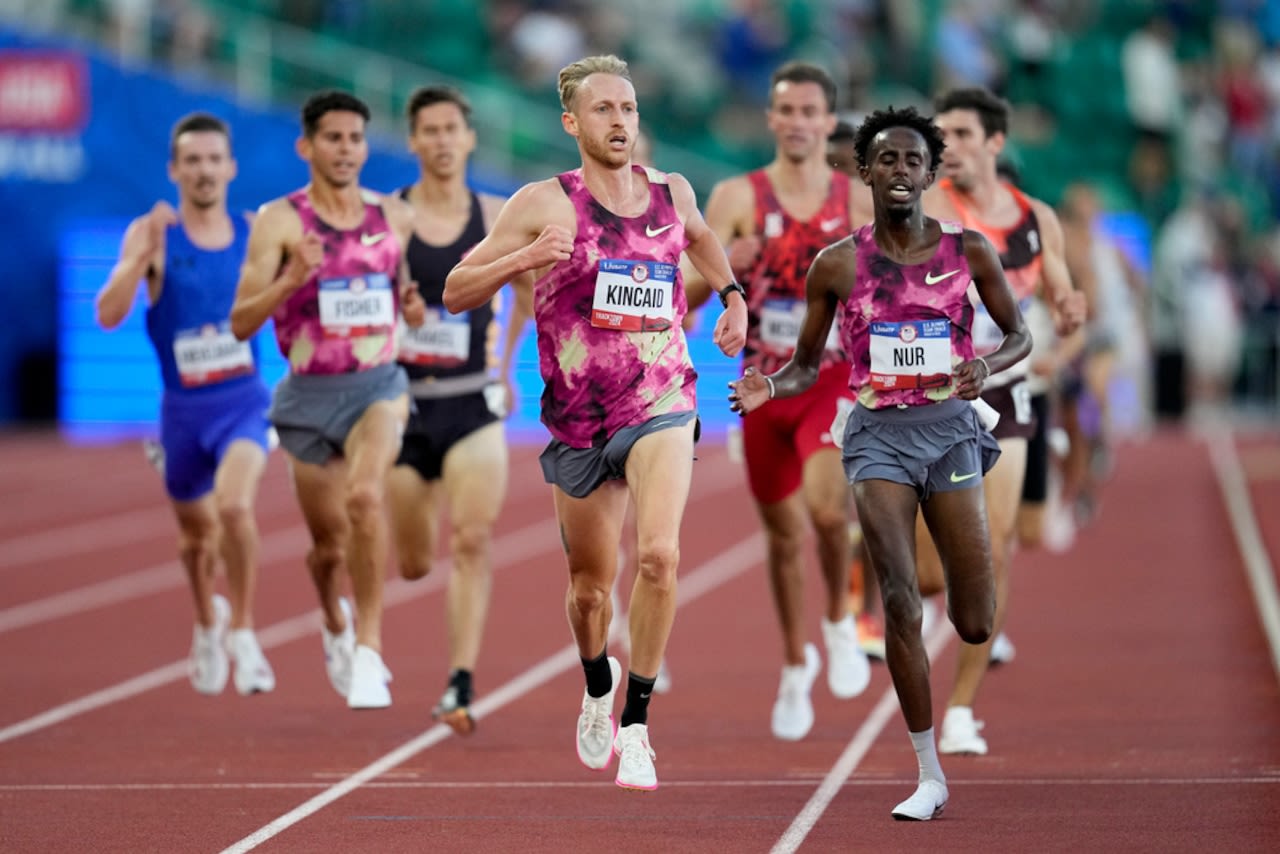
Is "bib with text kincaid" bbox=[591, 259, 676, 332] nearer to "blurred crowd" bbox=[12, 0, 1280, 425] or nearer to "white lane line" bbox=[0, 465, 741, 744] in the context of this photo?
"white lane line" bbox=[0, 465, 741, 744]

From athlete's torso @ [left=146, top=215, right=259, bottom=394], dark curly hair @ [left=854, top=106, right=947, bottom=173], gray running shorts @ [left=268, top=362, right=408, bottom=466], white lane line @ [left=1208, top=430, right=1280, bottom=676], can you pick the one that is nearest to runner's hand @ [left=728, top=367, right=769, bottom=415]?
dark curly hair @ [left=854, top=106, right=947, bottom=173]

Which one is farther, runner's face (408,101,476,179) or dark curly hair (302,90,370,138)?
runner's face (408,101,476,179)

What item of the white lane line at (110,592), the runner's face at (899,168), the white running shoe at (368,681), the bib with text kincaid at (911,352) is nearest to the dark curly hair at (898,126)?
the runner's face at (899,168)

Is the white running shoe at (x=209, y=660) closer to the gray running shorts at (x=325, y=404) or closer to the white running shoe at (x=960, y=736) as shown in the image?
the gray running shorts at (x=325, y=404)

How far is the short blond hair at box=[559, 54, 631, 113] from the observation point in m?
7.23

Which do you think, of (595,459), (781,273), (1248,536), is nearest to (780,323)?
(781,273)

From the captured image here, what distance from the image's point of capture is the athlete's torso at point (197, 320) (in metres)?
9.77

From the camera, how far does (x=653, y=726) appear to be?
30.1 ft

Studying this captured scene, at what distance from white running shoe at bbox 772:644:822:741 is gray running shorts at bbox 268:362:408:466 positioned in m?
1.79

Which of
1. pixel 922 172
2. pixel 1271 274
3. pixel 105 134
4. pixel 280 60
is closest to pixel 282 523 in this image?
pixel 280 60

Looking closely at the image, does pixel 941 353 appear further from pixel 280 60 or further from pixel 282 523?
pixel 280 60

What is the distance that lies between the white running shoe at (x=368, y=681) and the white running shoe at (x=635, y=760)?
1694mm

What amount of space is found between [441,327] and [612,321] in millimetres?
2282

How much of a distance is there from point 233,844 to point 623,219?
2137 mm
